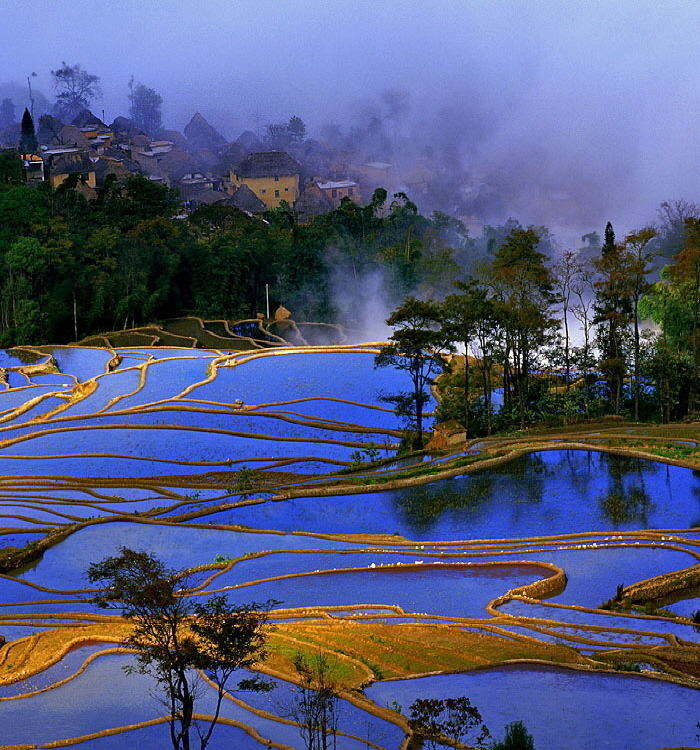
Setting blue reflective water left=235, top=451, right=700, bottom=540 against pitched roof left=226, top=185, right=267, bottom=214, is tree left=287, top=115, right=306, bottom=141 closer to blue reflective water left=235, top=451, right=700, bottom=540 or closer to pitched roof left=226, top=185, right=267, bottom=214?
pitched roof left=226, top=185, right=267, bottom=214

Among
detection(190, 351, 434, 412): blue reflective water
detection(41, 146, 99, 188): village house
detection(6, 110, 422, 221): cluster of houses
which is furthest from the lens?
detection(6, 110, 422, 221): cluster of houses

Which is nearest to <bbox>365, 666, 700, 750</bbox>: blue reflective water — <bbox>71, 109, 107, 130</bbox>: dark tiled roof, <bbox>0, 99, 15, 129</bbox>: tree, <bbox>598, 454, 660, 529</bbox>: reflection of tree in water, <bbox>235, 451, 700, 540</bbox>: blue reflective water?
<bbox>235, 451, 700, 540</bbox>: blue reflective water

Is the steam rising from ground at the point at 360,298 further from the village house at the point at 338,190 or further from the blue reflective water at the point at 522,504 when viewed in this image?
the village house at the point at 338,190

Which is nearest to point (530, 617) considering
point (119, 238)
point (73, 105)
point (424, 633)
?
point (424, 633)

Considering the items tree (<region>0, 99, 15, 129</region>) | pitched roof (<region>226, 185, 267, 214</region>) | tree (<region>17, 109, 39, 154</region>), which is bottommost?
pitched roof (<region>226, 185, 267, 214</region>)

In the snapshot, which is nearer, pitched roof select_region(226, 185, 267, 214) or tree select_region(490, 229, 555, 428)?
tree select_region(490, 229, 555, 428)

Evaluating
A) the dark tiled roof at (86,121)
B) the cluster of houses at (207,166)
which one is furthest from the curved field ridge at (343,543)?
the dark tiled roof at (86,121)

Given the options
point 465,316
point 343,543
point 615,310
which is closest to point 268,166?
point 615,310
